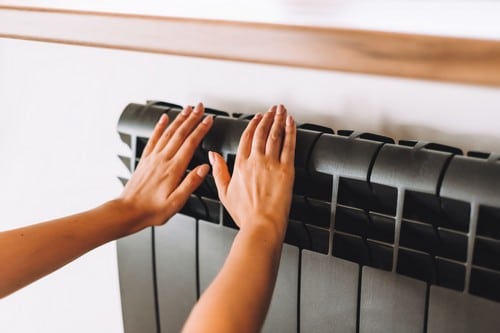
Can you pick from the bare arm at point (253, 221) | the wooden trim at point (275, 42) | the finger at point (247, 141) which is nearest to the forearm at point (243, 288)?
the bare arm at point (253, 221)

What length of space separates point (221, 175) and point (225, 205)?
4 centimetres

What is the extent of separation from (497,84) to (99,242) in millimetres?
550

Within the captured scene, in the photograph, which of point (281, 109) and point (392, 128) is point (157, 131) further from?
point (392, 128)

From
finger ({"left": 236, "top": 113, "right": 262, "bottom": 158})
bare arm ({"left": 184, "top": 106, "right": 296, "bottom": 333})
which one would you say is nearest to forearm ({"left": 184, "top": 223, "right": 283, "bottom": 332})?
bare arm ({"left": 184, "top": 106, "right": 296, "bottom": 333})

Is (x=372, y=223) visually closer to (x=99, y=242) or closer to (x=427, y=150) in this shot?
(x=427, y=150)

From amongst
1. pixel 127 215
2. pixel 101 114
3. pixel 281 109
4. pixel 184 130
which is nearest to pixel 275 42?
pixel 281 109

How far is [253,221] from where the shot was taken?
759 millimetres

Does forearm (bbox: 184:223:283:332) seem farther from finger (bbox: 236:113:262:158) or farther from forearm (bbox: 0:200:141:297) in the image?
forearm (bbox: 0:200:141:297)

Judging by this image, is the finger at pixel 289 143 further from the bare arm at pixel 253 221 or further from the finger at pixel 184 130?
the finger at pixel 184 130

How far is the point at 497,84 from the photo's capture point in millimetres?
597

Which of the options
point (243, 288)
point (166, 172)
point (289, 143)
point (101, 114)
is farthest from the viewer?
point (101, 114)

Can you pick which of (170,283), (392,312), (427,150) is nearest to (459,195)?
(427,150)

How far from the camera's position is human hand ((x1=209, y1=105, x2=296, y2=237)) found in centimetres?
77

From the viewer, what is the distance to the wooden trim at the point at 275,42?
0.61m
